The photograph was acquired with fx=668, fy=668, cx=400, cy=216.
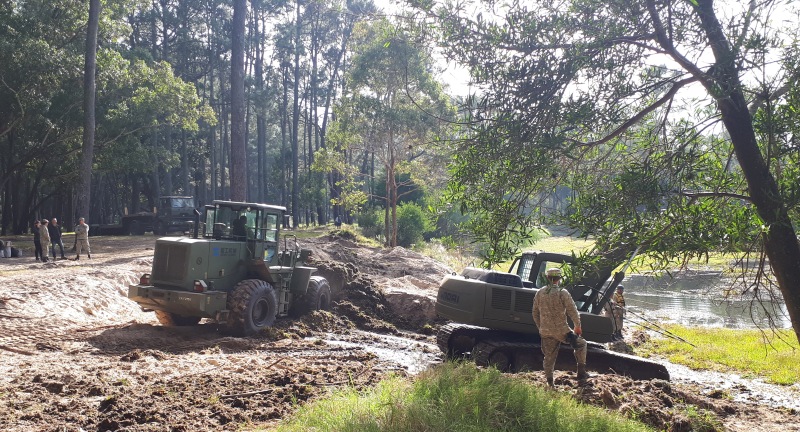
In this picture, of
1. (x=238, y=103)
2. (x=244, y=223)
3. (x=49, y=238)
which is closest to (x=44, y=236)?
(x=49, y=238)

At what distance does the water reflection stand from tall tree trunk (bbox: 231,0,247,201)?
1367 cm

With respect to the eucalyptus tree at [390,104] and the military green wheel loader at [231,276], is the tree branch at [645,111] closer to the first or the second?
the military green wheel loader at [231,276]

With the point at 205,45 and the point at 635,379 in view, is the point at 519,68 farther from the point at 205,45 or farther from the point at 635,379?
the point at 205,45

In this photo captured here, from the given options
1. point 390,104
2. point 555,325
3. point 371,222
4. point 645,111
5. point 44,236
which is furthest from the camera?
point 371,222

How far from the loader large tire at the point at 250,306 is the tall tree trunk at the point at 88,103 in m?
15.2

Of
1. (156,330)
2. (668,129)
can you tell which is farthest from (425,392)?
(156,330)

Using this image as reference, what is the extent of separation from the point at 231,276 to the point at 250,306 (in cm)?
94

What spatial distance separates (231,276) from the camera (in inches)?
537

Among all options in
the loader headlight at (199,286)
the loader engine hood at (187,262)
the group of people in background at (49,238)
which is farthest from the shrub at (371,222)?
the loader headlight at (199,286)

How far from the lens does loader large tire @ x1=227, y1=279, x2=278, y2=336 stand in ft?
42.4

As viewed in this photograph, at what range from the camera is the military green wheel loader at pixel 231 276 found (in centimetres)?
1270

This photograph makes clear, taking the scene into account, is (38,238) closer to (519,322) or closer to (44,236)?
(44,236)

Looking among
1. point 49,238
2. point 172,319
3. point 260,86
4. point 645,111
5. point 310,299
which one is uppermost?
point 260,86

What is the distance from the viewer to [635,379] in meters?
10.7
